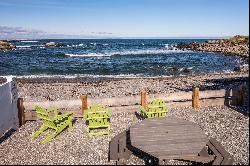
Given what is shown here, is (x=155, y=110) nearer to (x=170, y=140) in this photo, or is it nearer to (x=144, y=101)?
(x=144, y=101)

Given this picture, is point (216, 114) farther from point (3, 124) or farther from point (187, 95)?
point (3, 124)

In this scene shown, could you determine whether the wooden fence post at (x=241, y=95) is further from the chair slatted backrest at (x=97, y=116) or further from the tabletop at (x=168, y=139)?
the chair slatted backrest at (x=97, y=116)

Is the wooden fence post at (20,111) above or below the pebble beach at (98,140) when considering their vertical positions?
above

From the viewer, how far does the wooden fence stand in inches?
497

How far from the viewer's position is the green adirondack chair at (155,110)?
12340 mm

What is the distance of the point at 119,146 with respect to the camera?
8.66 m

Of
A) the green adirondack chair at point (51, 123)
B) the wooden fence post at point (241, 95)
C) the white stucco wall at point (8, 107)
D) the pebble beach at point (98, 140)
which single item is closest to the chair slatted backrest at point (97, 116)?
the pebble beach at point (98, 140)

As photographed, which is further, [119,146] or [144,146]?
[119,146]

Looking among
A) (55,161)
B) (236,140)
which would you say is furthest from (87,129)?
(236,140)

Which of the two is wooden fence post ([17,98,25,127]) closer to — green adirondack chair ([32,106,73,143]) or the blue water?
green adirondack chair ([32,106,73,143])

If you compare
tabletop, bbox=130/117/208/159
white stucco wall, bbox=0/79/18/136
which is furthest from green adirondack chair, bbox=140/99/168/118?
white stucco wall, bbox=0/79/18/136

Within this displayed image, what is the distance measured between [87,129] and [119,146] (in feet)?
10.5

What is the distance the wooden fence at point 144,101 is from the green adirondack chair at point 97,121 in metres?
0.96

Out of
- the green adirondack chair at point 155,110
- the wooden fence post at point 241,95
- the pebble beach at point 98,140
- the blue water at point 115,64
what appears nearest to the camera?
the pebble beach at point 98,140
